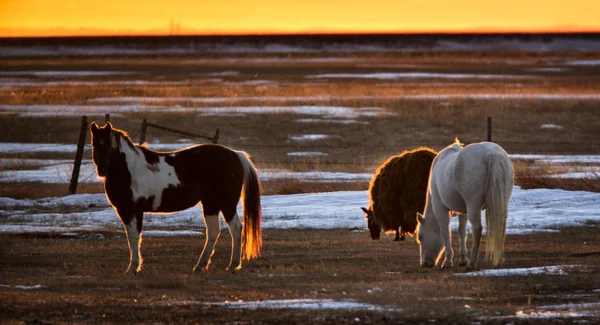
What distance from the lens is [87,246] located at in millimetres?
16562

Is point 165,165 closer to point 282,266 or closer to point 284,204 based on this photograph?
point 282,266

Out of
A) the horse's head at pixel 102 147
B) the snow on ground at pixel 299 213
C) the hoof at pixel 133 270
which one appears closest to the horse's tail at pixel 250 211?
the hoof at pixel 133 270

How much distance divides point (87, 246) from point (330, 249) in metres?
3.43

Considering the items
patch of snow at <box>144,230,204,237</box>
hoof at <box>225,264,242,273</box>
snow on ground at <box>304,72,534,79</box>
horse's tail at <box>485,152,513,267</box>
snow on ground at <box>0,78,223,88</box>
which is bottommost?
patch of snow at <box>144,230,204,237</box>

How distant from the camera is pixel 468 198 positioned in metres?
13.2

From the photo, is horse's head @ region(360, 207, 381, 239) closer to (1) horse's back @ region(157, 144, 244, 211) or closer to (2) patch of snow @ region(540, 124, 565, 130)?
(1) horse's back @ region(157, 144, 244, 211)

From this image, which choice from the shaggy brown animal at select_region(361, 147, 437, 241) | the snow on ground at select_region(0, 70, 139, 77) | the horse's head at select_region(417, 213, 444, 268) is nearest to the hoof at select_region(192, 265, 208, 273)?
the horse's head at select_region(417, 213, 444, 268)

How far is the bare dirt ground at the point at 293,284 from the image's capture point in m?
9.97

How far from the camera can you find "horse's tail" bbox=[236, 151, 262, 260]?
46.2 feet

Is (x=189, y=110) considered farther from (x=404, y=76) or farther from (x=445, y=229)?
(x=445, y=229)

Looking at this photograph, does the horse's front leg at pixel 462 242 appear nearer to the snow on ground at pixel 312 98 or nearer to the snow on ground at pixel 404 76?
the snow on ground at pixel 312 98

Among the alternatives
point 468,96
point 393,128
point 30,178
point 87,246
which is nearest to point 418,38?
point 468,96

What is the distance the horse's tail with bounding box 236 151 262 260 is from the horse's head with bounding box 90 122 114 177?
166 centimetres

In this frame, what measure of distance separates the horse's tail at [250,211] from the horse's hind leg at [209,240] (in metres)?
0.43
